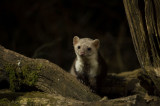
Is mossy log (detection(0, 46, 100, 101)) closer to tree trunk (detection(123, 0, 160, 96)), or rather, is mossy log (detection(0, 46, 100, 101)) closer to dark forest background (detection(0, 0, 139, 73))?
tree trunk (detection(123, 0, 160, 96))

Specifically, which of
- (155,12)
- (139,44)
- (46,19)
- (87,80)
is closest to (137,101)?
(139,44)

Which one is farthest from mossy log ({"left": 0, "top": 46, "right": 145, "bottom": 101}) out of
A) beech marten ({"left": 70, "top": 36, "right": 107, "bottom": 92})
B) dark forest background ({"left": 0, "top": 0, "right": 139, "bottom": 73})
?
dark forest background ({"left": 0, "top": 0, "right": 139, "bottom": 73})

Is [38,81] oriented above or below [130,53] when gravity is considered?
below

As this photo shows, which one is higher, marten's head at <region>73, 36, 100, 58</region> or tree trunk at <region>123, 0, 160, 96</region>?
marten's head at <region>73, 36, 100, 58</region>

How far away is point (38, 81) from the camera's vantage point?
4039 millimetres

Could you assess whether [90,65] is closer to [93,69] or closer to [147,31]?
[93,69]

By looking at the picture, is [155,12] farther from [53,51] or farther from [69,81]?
[53,51]

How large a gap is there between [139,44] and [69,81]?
143 centimetres

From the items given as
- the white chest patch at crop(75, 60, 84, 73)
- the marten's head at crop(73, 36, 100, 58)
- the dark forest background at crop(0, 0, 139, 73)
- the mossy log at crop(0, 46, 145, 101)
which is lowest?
the mossy log at crop(0, 46, 145, 101)

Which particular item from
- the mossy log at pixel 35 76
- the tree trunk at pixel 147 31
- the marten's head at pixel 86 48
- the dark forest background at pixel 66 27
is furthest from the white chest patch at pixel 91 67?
the dark forest background at pixel 66 27

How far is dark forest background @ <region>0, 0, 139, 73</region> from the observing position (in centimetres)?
881

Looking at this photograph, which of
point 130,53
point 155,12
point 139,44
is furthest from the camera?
point 130,53

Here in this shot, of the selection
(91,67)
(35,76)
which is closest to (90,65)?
(91,67)

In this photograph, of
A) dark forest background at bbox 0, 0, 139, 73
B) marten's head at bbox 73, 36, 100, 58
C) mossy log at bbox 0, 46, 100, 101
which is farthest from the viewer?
dark forest background at bbox 0, 0, 139, 73
